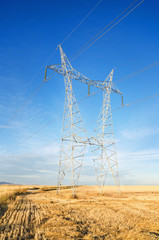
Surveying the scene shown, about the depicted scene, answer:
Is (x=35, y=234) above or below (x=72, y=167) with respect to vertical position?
below

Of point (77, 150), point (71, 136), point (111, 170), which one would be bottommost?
point (111, 170)

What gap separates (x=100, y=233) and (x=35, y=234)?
262 cm

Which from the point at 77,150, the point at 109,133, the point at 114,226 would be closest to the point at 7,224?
the point at 114,226

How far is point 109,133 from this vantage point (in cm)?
2558

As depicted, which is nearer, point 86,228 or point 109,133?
point 86,228

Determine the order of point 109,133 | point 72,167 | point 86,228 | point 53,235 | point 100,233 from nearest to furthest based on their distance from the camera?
point 53,235
point 100,233
point 86,228
point 72,167
point 109,133

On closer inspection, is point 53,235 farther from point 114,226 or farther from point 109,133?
point 109,133

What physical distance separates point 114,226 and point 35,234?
3831 millimetres

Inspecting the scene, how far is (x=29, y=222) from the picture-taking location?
8445 millimetres

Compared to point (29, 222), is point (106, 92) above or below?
above

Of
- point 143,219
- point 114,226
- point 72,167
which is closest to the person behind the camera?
point 114,226

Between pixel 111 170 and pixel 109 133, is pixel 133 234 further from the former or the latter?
pixel 109 133

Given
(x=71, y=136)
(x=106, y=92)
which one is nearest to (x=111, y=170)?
(x=71, y=136)

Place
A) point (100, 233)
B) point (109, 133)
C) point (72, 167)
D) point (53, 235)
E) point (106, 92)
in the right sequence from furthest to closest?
point (106, 92), point (109, 133), point (72, 167), point (100, 233), point (53, 235)
